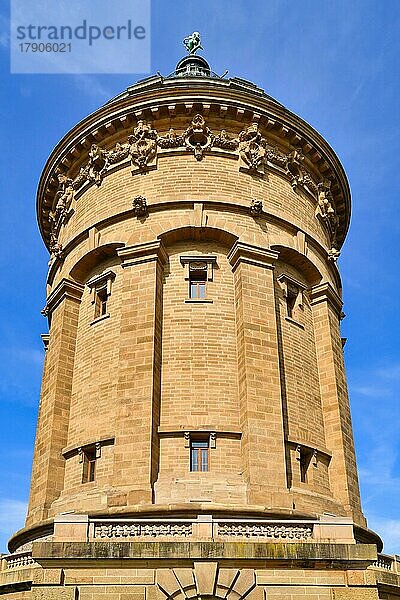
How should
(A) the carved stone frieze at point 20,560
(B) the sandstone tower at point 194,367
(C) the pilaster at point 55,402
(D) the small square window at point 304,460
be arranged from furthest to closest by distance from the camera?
(C) the pilaster at point 55,402, (D) the small square window at point 304,460, (A) the carved stone frieze at point 20,560, (B) the sandstone tower at point 194,367

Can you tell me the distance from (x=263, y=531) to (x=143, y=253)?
464 inches

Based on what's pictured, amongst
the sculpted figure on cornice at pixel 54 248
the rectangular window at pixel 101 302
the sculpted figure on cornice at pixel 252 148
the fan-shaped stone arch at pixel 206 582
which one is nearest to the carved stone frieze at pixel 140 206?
the rectangular window at pixel 101 302

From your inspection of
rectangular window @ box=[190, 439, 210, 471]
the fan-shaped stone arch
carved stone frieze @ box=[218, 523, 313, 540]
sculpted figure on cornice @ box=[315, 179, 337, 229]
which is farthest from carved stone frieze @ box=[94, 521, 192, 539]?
sculpted figure on cornice @ box=[315, 179, 337, 229]

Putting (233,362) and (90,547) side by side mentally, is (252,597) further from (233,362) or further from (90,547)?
(233,362)

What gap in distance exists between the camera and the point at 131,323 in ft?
75.8

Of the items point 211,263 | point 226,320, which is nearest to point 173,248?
point 211,263

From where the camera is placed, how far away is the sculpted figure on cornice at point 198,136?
2678 centimetres

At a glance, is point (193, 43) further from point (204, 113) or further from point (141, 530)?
point (141, 530)

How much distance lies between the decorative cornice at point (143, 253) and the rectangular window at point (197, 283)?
1328mm

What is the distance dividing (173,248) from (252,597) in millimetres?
13949

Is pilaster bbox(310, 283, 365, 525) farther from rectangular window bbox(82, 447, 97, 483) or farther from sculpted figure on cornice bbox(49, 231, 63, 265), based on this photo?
sculpted figure on cornice bbox(49, 231, 63, 265)

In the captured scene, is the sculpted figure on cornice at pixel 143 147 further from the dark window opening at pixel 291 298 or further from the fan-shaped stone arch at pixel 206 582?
the fan-shaped stone arch at pixel 206 582

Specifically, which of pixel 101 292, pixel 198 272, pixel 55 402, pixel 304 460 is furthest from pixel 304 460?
pixel 101 292

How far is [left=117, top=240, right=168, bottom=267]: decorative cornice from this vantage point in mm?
24188
